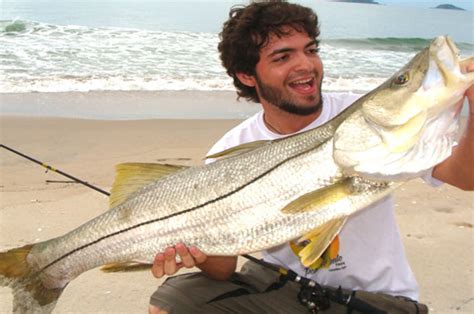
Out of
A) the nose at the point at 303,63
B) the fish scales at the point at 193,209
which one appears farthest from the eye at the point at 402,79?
the nose at the point at 303,63

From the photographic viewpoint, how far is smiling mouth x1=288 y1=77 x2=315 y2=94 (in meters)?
3.58

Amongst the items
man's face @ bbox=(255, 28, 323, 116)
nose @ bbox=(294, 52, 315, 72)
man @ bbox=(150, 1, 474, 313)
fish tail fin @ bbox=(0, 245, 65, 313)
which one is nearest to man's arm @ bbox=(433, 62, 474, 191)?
man @ bbox=(150, 1, 474, 313)

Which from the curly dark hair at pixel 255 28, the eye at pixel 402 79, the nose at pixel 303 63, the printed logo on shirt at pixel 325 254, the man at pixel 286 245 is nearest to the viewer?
the eye at pixel 402 79

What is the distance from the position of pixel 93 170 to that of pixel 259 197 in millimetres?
4843

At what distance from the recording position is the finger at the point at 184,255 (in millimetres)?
2797

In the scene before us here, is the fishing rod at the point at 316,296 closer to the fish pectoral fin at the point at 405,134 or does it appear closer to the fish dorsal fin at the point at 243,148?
the fish dorsal fin at the point at 243,148

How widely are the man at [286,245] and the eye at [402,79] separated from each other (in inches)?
27.3

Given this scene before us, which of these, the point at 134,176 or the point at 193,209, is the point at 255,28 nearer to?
the point at 134,176

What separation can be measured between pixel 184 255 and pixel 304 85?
145cm

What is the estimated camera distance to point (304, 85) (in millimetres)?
3633

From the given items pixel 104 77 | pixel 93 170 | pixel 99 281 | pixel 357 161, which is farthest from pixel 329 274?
pixel 104 77

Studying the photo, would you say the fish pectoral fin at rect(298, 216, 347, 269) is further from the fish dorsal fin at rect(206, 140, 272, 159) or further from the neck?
the neck

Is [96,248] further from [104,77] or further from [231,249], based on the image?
[104,77]

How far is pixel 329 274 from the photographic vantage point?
3.33 meters
